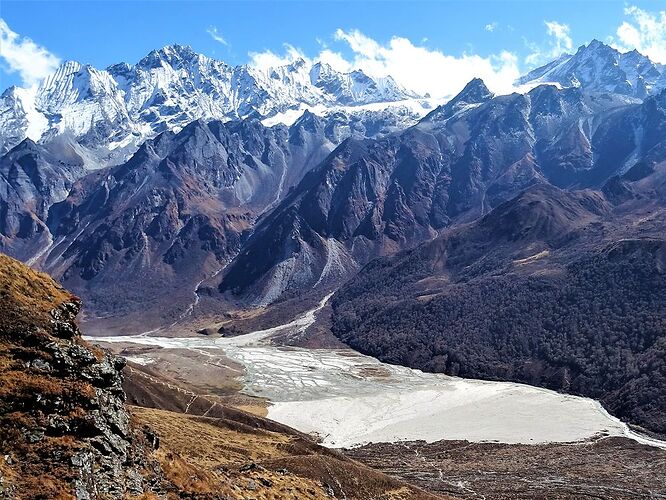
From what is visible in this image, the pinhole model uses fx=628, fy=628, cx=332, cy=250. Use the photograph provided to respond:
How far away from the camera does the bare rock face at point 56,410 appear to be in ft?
102

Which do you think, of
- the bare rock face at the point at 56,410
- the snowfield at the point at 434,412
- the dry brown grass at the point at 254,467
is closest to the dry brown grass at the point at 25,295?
the bare rock face at the point at 56,410

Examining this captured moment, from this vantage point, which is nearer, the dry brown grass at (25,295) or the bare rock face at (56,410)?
the bare rock face at (56,410)

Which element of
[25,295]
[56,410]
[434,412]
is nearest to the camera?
[56,410]

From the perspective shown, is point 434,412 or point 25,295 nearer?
point 25,295

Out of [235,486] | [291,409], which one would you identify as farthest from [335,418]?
[235,486]

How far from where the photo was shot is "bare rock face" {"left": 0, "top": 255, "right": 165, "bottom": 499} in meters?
31.2

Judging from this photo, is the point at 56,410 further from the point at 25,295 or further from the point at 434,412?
the point at 434,412

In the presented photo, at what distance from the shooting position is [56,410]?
112ft

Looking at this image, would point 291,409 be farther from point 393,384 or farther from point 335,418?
point 393,384

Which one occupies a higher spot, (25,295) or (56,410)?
(25,295)

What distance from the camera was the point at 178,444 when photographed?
66312mm

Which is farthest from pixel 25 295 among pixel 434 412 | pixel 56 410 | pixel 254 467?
pixel 434 412

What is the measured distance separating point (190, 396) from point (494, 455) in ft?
217

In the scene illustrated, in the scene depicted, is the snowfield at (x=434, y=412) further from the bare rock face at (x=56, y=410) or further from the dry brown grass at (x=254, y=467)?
the bare rock face at (x=56, y=410)
